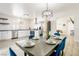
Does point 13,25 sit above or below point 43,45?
above

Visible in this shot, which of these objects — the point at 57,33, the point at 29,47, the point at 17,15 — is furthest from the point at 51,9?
the point at 29,47

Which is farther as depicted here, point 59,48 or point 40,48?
point 59,48

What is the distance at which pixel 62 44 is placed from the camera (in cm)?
179

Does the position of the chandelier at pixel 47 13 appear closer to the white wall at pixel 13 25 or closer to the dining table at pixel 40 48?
the white wall at pixel 13 25

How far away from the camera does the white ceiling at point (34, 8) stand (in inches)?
67.1

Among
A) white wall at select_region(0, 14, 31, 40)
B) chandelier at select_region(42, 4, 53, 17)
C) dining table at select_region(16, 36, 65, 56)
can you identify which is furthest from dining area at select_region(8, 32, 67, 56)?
chandelier at select_region(42, 4, 53, 17)

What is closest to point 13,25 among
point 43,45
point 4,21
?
point 4,21

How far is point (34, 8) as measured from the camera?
174 cm

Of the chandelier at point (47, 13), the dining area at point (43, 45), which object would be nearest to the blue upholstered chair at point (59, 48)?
the dining area at point (43, 45)

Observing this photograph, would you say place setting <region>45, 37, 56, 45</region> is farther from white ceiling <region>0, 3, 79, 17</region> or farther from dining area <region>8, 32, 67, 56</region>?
white ceiling <region>0, 3, 79, 17</region>

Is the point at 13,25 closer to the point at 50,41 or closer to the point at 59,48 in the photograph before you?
the point at 50,41

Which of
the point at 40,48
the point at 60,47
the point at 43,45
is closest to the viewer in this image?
the point at 40,48

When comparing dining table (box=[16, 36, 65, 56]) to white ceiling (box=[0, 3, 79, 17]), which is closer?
dining table (box=[16, 36, 65, 56])

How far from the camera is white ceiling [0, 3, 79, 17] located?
1.71 m
